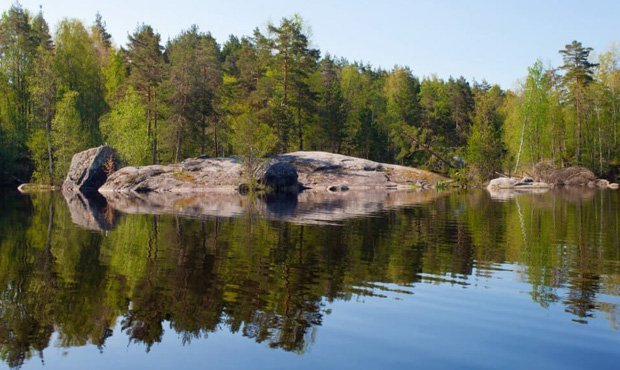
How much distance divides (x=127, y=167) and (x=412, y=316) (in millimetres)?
49907

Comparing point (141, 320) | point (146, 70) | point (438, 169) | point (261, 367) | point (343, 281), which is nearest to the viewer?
point (261, 367)

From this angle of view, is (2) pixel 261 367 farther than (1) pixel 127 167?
No

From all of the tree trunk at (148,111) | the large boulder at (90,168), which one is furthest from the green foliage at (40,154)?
the tree trunk at (148,111)

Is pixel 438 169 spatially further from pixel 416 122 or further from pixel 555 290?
pixel 555 290

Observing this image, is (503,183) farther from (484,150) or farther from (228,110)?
(228,110)

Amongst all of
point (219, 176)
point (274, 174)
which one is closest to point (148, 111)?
point (219, 176)

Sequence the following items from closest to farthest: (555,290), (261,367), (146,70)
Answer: (261,367) → (555,290) → (146,70)

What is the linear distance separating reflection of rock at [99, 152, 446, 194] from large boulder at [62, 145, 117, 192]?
2.19 m

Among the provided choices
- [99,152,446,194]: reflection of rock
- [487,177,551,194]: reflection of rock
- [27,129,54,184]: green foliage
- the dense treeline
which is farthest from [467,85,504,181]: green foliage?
[27,129,54,184]: green foliage

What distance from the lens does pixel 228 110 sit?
6756 cm

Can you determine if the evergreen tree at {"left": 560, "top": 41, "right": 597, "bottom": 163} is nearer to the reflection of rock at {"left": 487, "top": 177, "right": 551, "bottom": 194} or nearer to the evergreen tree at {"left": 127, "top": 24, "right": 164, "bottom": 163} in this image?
the reflection of rock at {"left": 487, "top": 177, "right": 551, "bottom": 194}

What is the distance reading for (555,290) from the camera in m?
11.4

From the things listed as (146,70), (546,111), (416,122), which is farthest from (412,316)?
(416,122)

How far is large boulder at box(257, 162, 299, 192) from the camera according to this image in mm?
53344
